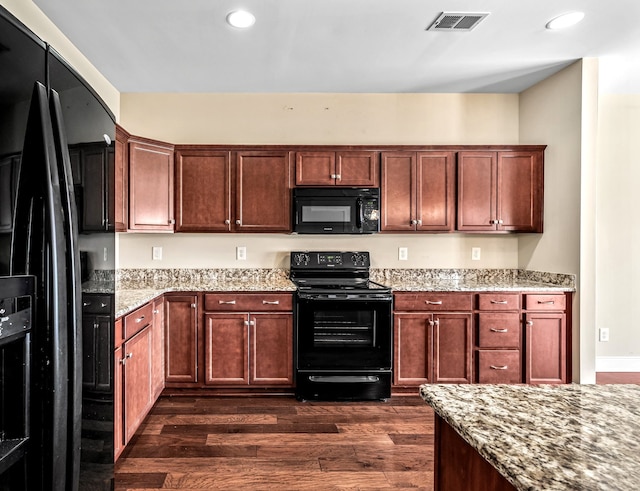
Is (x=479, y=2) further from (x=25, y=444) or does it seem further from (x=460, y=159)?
(x=25, y=444)

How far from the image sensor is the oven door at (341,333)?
10.4ft

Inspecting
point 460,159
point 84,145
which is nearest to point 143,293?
point 84,145

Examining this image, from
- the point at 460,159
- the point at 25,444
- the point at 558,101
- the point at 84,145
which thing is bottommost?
the point at 25,444

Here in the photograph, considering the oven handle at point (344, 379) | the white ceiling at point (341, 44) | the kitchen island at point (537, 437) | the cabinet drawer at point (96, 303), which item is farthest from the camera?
the oven handle at point (344, 379)

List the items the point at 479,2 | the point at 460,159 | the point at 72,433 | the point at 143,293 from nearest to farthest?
1. the point at 72,433
2. the point at 479,2
3. the point at 143,293
4. the point at 460,159

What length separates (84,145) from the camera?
0.98 m

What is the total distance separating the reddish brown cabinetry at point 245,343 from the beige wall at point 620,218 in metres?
3.17

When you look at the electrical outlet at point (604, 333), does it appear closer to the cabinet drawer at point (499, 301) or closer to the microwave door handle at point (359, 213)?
the cabinet drawer at point (499, 301)

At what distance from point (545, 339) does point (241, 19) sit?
10.8 feet

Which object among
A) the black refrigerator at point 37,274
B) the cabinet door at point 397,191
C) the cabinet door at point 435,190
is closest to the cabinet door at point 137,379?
the black refrigerator at point 37,274

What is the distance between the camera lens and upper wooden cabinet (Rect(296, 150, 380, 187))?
3518mm

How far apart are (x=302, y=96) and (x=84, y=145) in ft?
10.2

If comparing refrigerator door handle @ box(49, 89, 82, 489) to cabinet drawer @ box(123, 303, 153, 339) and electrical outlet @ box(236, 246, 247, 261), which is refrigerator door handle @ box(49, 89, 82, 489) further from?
electrical outlet @ box(236, 246, 247, 261)

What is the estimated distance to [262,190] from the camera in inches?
138
